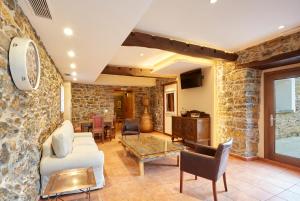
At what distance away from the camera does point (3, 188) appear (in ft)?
4.25

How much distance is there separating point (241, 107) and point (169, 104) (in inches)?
133

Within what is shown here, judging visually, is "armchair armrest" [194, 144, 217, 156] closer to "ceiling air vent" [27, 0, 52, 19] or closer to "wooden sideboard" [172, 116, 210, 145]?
"wooden sideboard" [172, 116, 210, 145]

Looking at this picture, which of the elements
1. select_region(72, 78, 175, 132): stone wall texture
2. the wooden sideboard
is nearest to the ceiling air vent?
the wooden sideboard

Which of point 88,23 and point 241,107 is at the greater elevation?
point 88,23

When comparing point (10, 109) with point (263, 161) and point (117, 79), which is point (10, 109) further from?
point (117, 79)

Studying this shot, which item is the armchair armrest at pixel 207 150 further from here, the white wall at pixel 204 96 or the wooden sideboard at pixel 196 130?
the white wall at pixel 204 96

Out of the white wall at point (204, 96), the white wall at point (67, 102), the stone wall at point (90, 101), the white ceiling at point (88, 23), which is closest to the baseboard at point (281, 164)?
the white wall at point (204, 96)

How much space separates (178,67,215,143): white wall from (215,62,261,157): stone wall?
35 cm

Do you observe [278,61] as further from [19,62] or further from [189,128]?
[19,62]

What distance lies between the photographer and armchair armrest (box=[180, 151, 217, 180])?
226 centimetres

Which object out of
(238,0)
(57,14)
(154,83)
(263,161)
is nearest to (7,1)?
(57,14)

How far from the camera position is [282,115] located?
3699mm

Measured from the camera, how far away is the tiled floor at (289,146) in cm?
339

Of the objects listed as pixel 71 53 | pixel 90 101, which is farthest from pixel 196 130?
pixel 90 101
